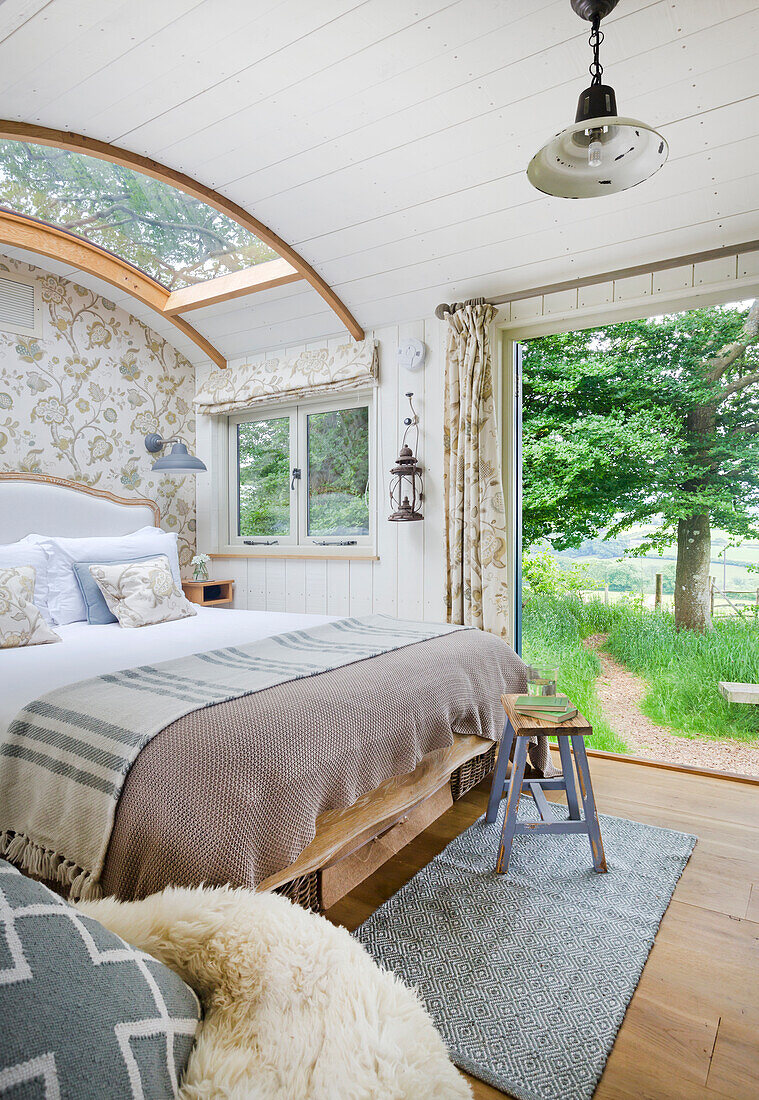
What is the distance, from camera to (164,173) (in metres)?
2.49

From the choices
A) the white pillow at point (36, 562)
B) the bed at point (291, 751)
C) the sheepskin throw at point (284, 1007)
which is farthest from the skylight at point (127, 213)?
the sheepskin throw at point (284, 1007)

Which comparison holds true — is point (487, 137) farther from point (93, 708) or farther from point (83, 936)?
point (83, 936)

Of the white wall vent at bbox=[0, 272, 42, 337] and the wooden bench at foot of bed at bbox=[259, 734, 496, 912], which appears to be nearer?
the wooden bench at foot of bed at bbox=[259, 734, 496, 912]

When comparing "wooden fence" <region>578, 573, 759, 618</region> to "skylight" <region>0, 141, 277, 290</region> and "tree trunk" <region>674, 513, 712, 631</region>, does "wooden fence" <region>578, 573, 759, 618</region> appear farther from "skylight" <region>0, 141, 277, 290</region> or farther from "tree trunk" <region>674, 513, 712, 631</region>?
"skylight" <region>0, 141, 277, 290</region>

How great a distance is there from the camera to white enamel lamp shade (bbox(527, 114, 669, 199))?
146 centimetres

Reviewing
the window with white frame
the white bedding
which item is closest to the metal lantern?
the window with white frame

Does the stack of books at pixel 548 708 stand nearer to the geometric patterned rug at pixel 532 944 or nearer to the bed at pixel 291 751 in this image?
the bed at pixel 291 751

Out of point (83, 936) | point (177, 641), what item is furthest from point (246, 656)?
point (83, 936)

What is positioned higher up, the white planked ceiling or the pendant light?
the white planked ceiling

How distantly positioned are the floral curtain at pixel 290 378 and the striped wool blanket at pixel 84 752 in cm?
218

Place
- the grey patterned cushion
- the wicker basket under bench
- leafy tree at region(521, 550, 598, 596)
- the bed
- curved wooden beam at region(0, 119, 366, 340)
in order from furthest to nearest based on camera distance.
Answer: leafy tree at region(521, 550, 598, 596) → curved wooden beam at region(0, 119, 366, 340) → the wicker basket under bench → the bed → the grey patterned cushion

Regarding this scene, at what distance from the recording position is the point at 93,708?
57.2 inches

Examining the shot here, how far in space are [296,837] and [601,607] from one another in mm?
2690

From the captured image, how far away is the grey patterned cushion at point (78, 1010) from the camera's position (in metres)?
0.49
